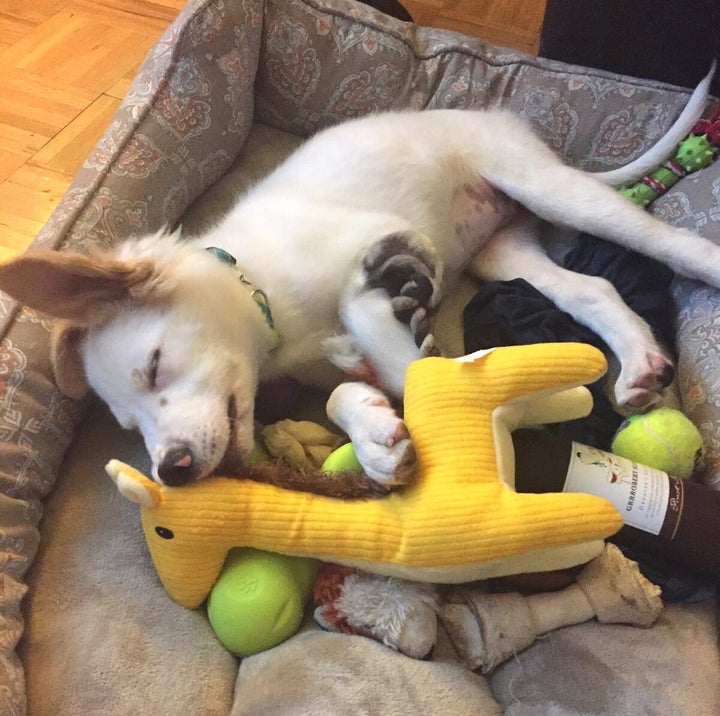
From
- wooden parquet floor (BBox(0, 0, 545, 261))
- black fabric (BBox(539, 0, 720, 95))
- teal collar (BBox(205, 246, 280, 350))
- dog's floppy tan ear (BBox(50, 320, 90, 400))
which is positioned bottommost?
wooden parquet floor (BBox(0, 0, 545, 261))

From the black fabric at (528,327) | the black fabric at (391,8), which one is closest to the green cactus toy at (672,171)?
the black fabric at (528,327)

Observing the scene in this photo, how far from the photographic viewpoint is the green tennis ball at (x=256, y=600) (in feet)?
4.41

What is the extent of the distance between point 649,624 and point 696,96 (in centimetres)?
142

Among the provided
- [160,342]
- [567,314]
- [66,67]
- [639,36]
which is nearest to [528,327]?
[567,314]

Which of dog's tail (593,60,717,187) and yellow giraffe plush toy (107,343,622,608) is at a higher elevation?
dog's tail (593,60,717,187)

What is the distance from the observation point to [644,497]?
1413 millimetres

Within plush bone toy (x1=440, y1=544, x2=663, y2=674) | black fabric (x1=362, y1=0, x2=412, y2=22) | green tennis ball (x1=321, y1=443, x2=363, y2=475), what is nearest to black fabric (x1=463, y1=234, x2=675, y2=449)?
plush bone toy (x1=440, y1=544, x2=663, y2=674)

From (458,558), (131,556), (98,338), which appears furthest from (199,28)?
(458,558)

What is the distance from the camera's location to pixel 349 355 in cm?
172

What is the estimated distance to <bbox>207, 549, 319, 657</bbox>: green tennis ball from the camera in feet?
4.41

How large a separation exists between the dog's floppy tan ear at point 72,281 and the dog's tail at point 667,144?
132 centimetres

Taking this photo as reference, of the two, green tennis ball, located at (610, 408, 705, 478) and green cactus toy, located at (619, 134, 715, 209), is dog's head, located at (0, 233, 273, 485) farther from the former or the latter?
green cactus toy, located at (619, 134, 715, 209)

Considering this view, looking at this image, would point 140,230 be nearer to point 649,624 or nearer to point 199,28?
point 199,28

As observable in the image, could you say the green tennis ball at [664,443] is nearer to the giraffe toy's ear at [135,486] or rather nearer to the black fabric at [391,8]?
the giraffe toy's ear at [135,486]
